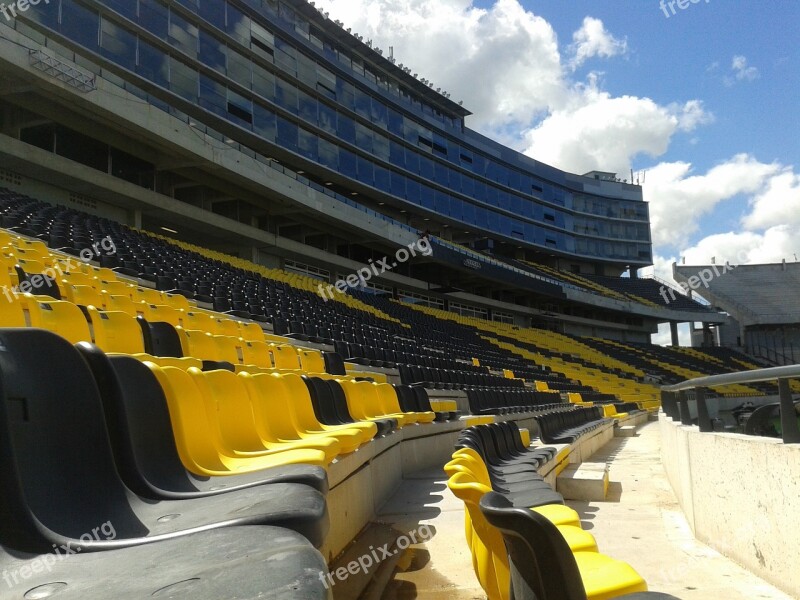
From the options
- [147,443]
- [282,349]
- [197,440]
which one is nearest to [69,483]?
[147,443]

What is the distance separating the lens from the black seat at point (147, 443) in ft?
6.00

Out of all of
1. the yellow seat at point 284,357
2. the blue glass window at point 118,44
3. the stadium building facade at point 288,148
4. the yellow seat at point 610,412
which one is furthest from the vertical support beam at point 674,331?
the yellow seat at point 284,357

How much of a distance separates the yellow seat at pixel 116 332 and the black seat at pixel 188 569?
133 inches

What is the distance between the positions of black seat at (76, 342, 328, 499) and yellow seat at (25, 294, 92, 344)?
2147 millimetres

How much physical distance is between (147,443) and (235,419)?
3.18 ft

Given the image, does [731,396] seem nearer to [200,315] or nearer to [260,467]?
[200,315]

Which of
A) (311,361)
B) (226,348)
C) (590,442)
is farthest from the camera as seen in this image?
(590,442)

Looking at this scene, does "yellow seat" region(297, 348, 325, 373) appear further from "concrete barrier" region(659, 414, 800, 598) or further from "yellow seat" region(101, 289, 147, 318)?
"concrete barrier" region(659, 414, 800, 598)

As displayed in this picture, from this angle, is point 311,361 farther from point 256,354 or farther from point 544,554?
point 544,554

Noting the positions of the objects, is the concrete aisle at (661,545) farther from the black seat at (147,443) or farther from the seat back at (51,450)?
the seat back at (51,450)

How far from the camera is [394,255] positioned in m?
33.1

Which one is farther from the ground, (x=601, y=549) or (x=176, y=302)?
(x=176, y=302)

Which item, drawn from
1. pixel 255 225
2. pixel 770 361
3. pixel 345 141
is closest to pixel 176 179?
pixel 255 225

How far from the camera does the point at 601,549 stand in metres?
4.23
